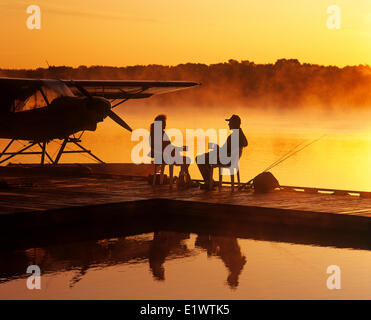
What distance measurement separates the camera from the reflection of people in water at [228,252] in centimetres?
963

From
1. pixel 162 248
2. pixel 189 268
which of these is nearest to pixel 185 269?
pixel 189 268

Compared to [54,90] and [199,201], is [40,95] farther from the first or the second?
[199,201]

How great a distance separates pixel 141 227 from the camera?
12.6 metres

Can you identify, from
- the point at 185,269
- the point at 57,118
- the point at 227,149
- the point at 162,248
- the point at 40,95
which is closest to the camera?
the point at 185,269

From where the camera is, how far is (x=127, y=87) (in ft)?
65.7

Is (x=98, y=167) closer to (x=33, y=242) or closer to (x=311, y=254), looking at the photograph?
(x=33, y=242)

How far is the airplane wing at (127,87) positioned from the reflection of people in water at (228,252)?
7951mm

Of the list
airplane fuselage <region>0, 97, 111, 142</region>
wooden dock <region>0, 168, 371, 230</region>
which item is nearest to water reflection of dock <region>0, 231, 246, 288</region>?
wooden dock <region>0, 168, 371, 230</region>

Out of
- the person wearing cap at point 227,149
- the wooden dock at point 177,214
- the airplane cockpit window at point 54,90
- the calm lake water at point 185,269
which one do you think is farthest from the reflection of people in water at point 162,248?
the airplane cockpit window at point 54,90

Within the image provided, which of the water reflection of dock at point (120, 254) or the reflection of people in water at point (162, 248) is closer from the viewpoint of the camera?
the water reflection of dock at point (120, 254)

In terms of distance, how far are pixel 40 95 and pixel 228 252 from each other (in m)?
6.14

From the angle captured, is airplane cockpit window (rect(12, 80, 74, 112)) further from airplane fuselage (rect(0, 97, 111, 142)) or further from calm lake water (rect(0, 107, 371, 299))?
calm lake water (rect(0, 107, 371, 299))

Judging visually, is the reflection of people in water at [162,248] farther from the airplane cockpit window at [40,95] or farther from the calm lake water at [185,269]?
the airplane cockpit window at [40,95]

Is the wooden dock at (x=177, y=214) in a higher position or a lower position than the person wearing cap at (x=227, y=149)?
lower
